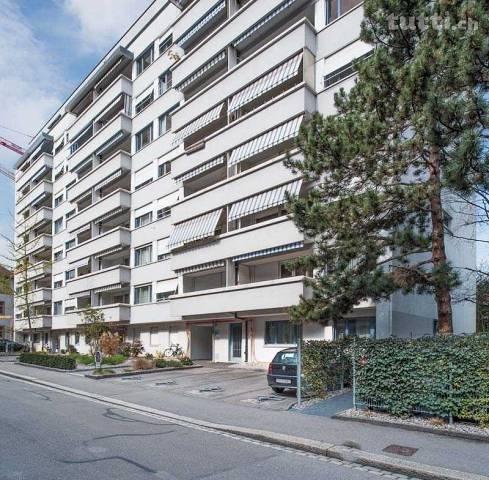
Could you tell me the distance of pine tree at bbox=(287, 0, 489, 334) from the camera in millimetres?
9141

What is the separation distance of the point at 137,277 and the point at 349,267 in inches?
946

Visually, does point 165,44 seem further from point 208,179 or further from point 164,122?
point 208,179

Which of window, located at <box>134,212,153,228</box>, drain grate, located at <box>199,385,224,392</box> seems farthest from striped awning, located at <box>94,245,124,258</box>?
drain grate, located at <box>199,385,224,392</box>

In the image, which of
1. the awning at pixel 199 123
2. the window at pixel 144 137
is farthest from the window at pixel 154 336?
the window at pixel 144 137

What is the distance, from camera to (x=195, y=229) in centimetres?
2677

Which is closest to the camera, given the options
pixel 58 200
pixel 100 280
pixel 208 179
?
pixel 208 179

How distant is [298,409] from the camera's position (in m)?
13.1

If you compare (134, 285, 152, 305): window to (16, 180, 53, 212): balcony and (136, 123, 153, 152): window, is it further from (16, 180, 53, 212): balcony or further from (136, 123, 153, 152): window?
(16, 180, 53, 212): balcony

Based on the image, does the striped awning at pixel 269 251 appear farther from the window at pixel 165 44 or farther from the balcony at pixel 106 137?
the balcony at pixel 106 137

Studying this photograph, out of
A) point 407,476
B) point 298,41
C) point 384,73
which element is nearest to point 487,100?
point 384,73

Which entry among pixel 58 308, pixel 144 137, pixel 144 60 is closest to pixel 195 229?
pixel 144 137

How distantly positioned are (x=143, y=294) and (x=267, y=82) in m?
17.1

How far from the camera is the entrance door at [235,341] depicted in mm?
27031

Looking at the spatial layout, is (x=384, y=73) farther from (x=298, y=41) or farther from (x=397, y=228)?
(x=298, y=41)
